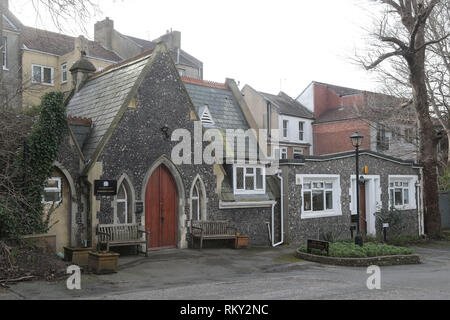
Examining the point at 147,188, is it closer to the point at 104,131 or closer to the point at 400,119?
the point at 104,131

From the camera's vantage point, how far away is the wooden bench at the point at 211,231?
16303 mm

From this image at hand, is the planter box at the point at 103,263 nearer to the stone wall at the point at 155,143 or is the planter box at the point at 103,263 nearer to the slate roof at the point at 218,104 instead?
the stone wall at the point at 155,143

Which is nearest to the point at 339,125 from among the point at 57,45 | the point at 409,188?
the point at 409,188

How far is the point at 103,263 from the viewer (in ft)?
37.9

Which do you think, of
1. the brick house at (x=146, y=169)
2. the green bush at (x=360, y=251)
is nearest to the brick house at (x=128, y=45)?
the brick house at (x=146, y=169)

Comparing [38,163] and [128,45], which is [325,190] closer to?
[38,163]

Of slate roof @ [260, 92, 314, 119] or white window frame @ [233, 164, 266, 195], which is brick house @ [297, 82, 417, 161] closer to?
slate roof @ [260, 92, 314, 119]

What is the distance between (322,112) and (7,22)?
2940cm

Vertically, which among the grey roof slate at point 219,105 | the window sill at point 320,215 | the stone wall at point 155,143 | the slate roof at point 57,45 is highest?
the slate roof at point 57,45

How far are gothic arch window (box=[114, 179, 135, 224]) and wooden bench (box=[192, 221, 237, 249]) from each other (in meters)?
2.49

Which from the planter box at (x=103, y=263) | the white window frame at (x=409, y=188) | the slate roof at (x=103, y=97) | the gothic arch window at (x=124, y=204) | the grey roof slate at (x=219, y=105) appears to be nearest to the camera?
the planter box at (x=103, y=263)

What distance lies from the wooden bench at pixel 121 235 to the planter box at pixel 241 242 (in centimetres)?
373

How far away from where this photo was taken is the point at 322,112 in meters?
47.0
